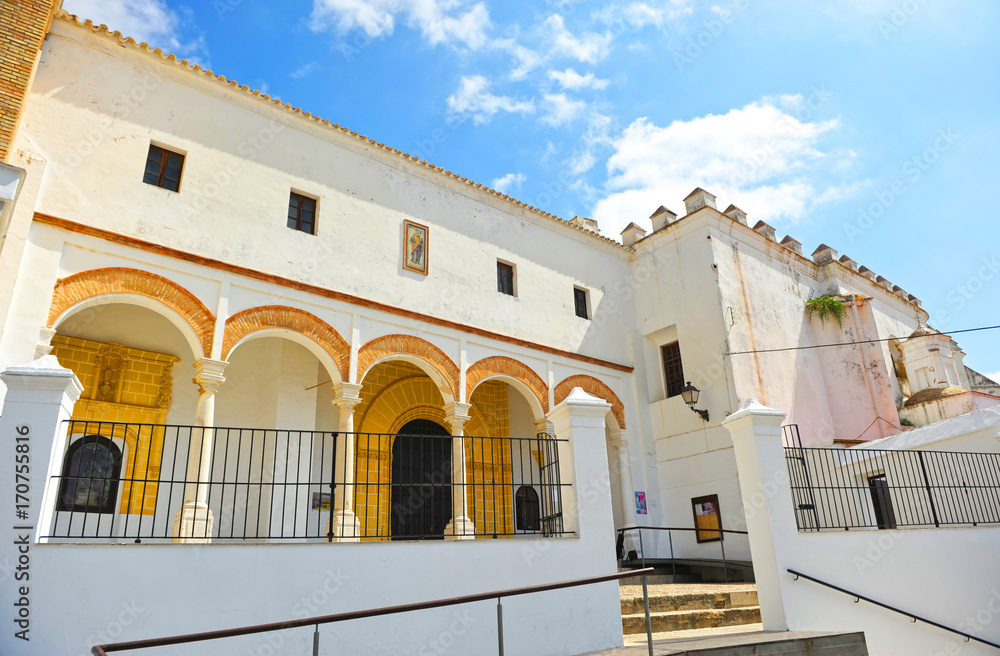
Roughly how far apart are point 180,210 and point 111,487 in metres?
4.28

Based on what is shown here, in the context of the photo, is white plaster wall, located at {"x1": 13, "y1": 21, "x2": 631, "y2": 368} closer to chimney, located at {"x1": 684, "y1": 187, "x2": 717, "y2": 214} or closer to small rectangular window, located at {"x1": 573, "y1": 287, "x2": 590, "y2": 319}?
small rectangular window, located at {"x1": 573, "y1": 287, "x2": 590, "y2": 319}

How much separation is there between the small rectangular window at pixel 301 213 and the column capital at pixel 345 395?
9.13ft

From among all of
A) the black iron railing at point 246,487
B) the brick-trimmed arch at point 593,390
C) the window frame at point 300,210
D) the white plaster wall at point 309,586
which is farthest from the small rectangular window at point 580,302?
the white plaster wall at point 309,586

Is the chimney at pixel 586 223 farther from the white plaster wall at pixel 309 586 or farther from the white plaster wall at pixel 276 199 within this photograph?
the white plaster wall at pixel 309 586

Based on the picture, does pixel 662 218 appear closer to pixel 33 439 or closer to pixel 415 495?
pixel 415 495

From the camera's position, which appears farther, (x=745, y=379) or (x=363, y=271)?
(x=745, y=379)

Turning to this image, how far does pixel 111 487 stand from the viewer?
10.5 m

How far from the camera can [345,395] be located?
1111 cm

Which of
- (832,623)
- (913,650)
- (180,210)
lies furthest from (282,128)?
(913,650)

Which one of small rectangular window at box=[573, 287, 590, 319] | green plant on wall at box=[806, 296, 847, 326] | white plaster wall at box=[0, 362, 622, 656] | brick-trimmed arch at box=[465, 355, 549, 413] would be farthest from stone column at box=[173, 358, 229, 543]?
green plant on wall at box=[806, 296, 847, 326]

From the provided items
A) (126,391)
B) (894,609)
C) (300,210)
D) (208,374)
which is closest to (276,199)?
(300,210)

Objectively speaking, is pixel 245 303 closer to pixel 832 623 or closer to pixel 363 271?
pixel 363 271

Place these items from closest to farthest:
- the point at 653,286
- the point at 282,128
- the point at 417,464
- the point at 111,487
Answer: the point at 111,487 → the point at 282,128 → the point at 417,464 → the point at 653,286

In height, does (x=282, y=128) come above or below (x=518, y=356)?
above
